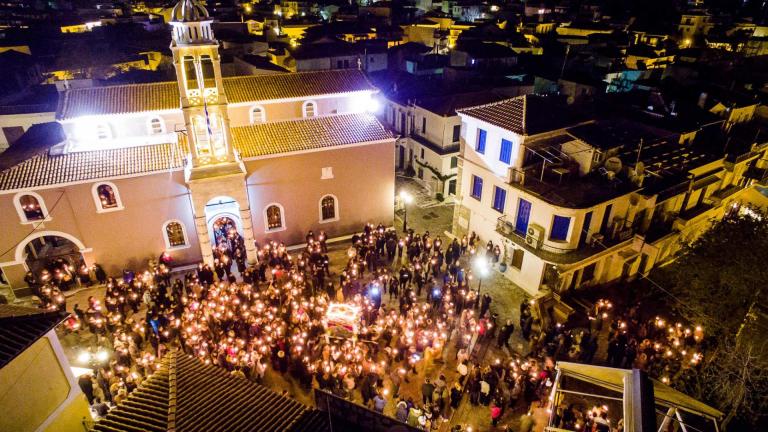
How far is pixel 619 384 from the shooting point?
1190 centimetres

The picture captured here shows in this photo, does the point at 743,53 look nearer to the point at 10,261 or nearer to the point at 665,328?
the point at 665,328

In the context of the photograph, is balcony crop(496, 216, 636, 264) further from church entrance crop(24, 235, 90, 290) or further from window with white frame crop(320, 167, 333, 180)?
church entrance crop(24, 235, 90, 290)

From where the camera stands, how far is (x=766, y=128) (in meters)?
31.0

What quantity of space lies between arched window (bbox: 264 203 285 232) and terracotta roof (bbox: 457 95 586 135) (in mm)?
11148

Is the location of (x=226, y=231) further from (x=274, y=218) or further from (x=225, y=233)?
(x=274, y=218)

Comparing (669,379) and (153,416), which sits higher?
(153,416)

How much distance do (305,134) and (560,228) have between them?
13.8 metres

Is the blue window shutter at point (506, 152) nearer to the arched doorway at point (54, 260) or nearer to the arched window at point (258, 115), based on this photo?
the arched window at point (258, 115)

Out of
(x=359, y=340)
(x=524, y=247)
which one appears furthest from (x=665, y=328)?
(x=359, y=340)

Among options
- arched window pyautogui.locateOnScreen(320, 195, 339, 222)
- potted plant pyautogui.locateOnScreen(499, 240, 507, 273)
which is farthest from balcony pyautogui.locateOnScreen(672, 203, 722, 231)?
arched window pyautogui.locateOnScreen(320, 195, 339, 222)

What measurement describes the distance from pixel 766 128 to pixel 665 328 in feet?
74.1

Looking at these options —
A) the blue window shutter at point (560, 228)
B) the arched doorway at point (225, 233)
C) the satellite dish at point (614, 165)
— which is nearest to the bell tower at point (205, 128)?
the arched doorway at point (225, 233)

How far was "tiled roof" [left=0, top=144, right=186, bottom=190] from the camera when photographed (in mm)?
19609

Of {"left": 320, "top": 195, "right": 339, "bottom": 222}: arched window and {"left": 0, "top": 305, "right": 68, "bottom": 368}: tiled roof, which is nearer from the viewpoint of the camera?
{"left": 0, "top": 305, "right": 68, "bottom": 368}: tiled roof
